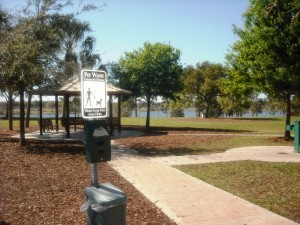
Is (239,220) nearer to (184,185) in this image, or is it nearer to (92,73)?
(184,185)

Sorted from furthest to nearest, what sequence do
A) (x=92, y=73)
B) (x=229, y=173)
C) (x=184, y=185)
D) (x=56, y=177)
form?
(x=229, y=173) < (x=56, y=177) < (x=184, y=185) < (x=92, y=73)

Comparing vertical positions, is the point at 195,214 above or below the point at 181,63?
below

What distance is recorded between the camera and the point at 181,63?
1230 inches

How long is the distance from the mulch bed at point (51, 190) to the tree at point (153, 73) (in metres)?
17.8

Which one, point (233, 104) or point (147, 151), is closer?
point (147, 151)

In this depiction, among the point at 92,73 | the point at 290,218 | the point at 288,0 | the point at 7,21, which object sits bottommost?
the point at 290,218

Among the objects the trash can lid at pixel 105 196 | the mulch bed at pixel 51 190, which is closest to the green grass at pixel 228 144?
the mulch bed at pixel 51 190

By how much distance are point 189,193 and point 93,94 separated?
4.83 metres

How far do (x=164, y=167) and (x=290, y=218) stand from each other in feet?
17.9

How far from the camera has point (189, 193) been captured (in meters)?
7.73

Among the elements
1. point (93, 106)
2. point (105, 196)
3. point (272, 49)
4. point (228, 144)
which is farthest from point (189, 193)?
point (272, 49)

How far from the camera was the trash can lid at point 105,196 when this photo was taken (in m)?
3.70

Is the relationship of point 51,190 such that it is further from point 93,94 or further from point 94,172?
point 93,94

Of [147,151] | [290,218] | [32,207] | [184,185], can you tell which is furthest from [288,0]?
[32,207]
